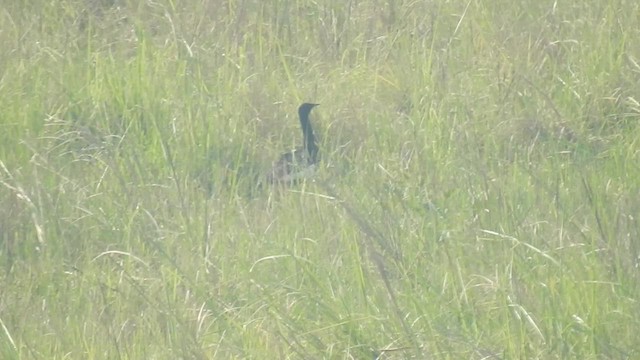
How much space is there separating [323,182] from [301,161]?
47.5 inches

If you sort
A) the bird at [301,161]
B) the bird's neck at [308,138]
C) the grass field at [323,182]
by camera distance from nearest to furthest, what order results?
the grass field at [323,182] → the bird at [301,161] → the bird's neck at [308,138]

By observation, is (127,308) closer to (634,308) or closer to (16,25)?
(634,308)

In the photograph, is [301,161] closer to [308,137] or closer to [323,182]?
[308,137]

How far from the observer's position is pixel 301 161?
456 cm

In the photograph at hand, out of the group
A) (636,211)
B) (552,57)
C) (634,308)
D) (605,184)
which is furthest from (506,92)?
(634,308)

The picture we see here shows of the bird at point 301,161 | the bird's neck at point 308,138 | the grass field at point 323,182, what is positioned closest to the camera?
the grass field at point 323,182

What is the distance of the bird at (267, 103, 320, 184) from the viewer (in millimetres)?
4352

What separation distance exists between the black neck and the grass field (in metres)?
0.08

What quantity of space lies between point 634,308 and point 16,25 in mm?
3355

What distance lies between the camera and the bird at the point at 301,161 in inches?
171

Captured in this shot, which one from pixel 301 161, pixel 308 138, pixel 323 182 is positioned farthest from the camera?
pixel 308 138

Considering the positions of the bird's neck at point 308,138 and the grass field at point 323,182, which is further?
the bird's neck at point 308,138

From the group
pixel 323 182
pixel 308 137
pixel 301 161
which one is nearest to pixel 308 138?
pixel 308 137

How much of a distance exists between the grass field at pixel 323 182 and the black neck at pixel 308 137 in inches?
3.3
